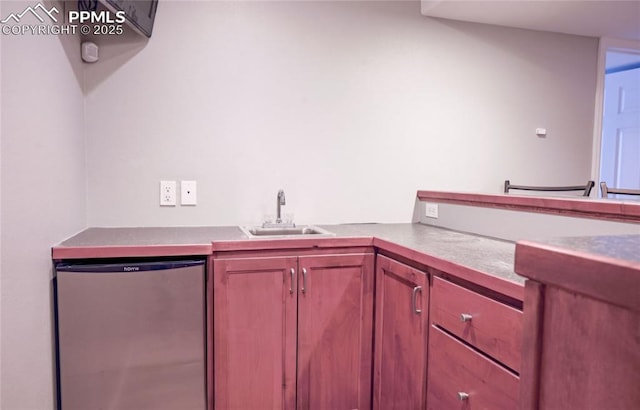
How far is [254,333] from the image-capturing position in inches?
71.1

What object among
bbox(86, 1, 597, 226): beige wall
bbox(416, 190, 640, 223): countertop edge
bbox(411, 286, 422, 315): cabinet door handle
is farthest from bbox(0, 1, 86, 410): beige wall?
bbox(416, 190, 640, 223): countertop edge

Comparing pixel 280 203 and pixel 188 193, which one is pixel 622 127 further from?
Result: pixel 188 193

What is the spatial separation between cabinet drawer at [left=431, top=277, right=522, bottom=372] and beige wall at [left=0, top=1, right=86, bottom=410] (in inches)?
51.8

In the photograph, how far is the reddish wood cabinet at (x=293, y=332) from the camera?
5.84 ft

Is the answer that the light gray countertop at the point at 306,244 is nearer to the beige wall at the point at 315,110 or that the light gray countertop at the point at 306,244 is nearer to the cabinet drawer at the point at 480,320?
A: the cabinet drawer at the point at 480,320

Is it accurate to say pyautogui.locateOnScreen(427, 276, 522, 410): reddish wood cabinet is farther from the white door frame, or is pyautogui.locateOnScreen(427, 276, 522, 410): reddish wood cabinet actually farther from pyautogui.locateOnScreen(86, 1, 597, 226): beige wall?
the white door frame

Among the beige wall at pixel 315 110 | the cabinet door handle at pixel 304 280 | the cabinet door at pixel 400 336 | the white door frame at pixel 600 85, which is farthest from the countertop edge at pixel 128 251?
the white door frame at pixel 600 85

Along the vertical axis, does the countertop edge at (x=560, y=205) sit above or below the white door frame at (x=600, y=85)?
below

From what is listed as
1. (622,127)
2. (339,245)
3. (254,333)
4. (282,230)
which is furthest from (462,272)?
(622,127)

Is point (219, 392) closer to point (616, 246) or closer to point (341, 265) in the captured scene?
point (341, 265)

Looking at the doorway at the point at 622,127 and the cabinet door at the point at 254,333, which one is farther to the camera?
the doorway at the point at 622,127

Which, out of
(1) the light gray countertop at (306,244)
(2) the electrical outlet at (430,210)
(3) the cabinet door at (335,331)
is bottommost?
(3) the cabinet door at (335,331)

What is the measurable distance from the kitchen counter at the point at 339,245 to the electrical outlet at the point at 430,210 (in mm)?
217

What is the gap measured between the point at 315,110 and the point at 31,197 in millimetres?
1485
